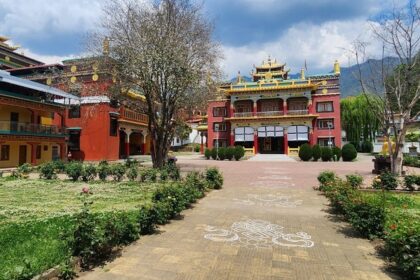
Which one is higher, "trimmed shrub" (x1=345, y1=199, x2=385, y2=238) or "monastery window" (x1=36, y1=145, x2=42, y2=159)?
"monastery window" (x1=36, y1=145, x2=42, y2=159)

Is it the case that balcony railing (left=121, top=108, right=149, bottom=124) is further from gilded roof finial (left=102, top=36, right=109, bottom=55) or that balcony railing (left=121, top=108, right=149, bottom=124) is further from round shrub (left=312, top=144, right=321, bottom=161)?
round shrub (left=312, top=144, right=321, bottom=161)

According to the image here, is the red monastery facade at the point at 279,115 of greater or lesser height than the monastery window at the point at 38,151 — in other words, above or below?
above

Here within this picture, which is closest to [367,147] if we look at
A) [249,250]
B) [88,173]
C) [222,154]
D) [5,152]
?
[222,154]

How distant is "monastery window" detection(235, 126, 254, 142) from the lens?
46.0 metres

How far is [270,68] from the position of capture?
181ft

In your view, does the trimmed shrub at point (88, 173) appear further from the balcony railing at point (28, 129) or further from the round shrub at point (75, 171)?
the balcony railing at point (28, 129)

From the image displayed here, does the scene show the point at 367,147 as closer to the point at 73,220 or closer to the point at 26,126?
the point at 26,126

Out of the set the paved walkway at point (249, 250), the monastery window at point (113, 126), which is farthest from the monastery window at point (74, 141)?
the paved walkway at point (249, 250)

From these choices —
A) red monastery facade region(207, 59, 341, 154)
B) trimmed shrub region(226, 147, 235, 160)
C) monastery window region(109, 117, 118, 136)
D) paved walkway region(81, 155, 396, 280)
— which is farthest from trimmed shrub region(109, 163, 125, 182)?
red monastery facade region(207, 59, 341, 154)

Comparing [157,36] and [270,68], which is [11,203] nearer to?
[157,36]

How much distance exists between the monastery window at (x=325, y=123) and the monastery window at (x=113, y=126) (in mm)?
29874

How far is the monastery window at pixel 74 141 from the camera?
3278 cm

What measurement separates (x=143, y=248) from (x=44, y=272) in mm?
1707

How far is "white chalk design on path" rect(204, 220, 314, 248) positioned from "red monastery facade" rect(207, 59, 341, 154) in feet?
123
